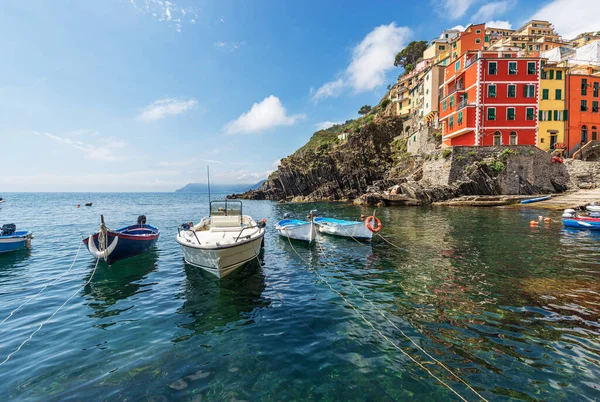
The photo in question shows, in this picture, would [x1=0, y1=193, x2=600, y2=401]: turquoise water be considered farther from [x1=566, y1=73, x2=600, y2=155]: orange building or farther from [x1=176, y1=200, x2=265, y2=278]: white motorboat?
[x1=566, y1=73, x2=600, y2=155]: orange building

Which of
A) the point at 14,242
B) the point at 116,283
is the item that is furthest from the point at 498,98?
the point at 14,242

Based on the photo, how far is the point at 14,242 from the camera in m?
17.7

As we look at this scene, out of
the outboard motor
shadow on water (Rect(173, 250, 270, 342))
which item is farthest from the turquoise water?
the outboard motor

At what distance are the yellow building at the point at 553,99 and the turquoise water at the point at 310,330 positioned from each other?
1485 inches

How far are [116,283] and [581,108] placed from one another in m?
61.4

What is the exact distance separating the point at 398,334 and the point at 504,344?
93.7 inches

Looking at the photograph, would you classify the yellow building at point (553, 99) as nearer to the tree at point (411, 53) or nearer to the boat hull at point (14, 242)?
the tree at point (411, 53)

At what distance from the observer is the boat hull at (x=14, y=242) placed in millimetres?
17275

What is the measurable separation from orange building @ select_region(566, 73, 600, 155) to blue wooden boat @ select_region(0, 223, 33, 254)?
6421 centimetres

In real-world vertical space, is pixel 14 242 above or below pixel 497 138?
below

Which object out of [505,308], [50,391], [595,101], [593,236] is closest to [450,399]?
[505,308]

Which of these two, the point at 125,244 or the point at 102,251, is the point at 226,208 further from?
the point at 102,251

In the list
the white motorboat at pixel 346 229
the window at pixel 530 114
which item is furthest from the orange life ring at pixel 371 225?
the window at pixel 530 114

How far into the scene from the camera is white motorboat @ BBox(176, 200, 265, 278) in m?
11.3
